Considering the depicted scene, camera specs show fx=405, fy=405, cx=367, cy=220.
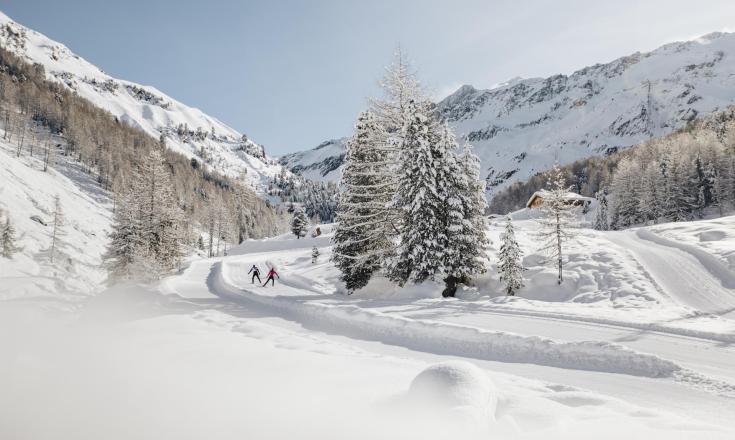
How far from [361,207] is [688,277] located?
19.7 m

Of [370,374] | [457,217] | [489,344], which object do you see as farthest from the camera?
[457,217]

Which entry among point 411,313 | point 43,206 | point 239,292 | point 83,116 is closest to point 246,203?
point 83,116

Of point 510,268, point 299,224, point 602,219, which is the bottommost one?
point 510,268

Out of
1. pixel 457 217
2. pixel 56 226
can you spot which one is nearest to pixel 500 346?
pixel 457 217

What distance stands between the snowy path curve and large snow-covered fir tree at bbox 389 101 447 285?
12.6m

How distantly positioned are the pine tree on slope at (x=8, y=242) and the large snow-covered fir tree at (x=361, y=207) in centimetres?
6600

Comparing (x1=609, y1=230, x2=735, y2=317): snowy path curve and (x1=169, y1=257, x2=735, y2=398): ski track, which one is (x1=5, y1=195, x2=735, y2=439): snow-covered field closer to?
(x1=169, y1=257, x2=735, y2=398): ski track

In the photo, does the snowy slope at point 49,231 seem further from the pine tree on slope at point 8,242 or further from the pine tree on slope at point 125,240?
the pine tree on slope at point 125,240

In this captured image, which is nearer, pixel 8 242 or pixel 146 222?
pixel 146 222

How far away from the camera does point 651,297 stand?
21.1 metres

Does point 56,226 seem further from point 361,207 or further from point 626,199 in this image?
point 626,199

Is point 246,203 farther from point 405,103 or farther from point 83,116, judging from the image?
point 405,103

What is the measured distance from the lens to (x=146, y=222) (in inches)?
1352

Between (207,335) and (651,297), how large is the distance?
21.8 meters
